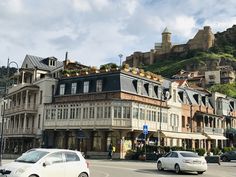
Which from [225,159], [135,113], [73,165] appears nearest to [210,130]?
[225,159]

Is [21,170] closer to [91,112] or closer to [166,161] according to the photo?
[166,161]

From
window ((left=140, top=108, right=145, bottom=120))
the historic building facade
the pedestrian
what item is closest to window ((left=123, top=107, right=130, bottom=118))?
window ((left=140, top=108, right=145, bottom=120))

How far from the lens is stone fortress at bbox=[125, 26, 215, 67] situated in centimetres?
16262

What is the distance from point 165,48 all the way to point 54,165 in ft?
520

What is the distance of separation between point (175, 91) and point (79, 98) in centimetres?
1354

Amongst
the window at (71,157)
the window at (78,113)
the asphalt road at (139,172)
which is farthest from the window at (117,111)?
the window at (71,157)

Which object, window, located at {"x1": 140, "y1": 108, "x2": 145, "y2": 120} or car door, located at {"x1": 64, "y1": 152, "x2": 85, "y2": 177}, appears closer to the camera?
car door, located at {"x1": 64, "y1": 152, "x2": 85, "y2": 177}

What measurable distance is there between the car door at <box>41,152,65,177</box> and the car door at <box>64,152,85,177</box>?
24cm

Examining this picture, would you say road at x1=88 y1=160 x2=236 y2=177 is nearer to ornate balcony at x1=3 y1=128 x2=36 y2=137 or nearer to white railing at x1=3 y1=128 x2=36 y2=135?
ornate balcony at x1=3 y1=128 x2=36 y2=137

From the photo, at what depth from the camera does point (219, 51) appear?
158 metres

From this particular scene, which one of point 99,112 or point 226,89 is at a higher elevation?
point 226,89

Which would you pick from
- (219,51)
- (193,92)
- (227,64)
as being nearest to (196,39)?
(219,51)

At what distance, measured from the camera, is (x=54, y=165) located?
48.4 feet

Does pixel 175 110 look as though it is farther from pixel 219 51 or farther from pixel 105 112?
pixel 219 51
